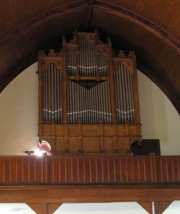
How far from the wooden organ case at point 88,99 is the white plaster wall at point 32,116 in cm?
66

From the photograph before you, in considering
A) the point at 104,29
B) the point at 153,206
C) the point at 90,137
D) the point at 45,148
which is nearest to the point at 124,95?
the point at 90,137

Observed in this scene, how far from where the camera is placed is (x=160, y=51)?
13094mm

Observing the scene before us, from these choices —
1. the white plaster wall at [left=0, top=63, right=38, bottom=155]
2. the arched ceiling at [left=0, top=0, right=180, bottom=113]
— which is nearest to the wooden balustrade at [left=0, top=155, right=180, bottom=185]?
the white plaster wall at [left=0, top=63, right=38, bottom=155]

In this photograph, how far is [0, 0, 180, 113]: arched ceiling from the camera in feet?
38.3

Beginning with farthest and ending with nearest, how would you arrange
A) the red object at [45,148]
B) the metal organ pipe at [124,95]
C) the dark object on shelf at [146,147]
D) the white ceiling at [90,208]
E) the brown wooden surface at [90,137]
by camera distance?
the dark object on shelf at [146,147] → the metal organ pipe at [124,95] → the brown wooden surface at [90,137] → the red object at [45,148] → the white ceiling at [90,208]

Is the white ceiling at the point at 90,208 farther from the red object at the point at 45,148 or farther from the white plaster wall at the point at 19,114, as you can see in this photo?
the white plaster wall at the point at 19,114

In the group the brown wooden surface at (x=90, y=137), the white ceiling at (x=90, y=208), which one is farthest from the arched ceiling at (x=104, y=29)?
the white ceiling at (x=90, y=208)

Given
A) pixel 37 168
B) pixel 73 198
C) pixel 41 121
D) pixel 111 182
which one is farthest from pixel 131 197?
pixel 41 121

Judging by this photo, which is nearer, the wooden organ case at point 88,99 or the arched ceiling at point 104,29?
the arched ceiling at point 104,29

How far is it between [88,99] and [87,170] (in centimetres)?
235

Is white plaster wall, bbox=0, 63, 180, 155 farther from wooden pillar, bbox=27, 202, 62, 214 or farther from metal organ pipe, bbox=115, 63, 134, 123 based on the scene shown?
wooden pillar, bbox=27, 202, 62, 214

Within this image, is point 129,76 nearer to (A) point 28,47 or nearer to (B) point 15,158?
(A) point 28,47

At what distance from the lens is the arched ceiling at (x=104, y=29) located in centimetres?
1168

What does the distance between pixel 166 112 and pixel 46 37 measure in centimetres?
371
